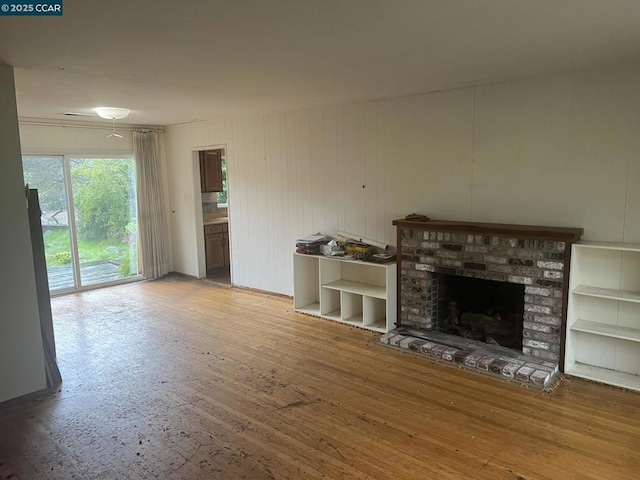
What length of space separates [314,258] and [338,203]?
75 cm

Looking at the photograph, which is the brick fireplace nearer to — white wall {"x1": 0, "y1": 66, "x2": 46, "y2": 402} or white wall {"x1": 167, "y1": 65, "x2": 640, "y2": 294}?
white wall {"x1": 167, "y1": 65, "x2": 640, "y2": 294}

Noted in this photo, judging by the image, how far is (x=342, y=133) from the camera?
16.7 feet

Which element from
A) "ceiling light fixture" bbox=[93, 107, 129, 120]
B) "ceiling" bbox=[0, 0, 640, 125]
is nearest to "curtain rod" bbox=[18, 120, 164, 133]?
"ceiling light fixture" bbox=[93, 107, 129, 120]

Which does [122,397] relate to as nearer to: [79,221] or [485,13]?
[485,13]

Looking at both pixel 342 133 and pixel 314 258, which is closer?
pixel 342 133

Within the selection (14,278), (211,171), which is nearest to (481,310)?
(14,278)

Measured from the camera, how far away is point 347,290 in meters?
4.86

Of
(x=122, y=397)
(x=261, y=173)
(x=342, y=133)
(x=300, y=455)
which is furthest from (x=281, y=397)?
(x=261, y=173)

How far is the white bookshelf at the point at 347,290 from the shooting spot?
4645mm

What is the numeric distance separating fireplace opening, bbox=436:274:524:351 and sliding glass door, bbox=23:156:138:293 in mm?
4915

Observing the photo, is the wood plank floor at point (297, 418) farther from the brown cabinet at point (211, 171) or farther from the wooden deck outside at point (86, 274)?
the brown cabinet at point (211, 171)

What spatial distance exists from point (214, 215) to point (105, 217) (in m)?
1.72

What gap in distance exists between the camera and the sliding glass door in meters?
6.19

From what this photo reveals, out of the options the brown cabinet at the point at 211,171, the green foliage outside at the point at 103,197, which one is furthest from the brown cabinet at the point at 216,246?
the green foliage outside at the point at 103,197
